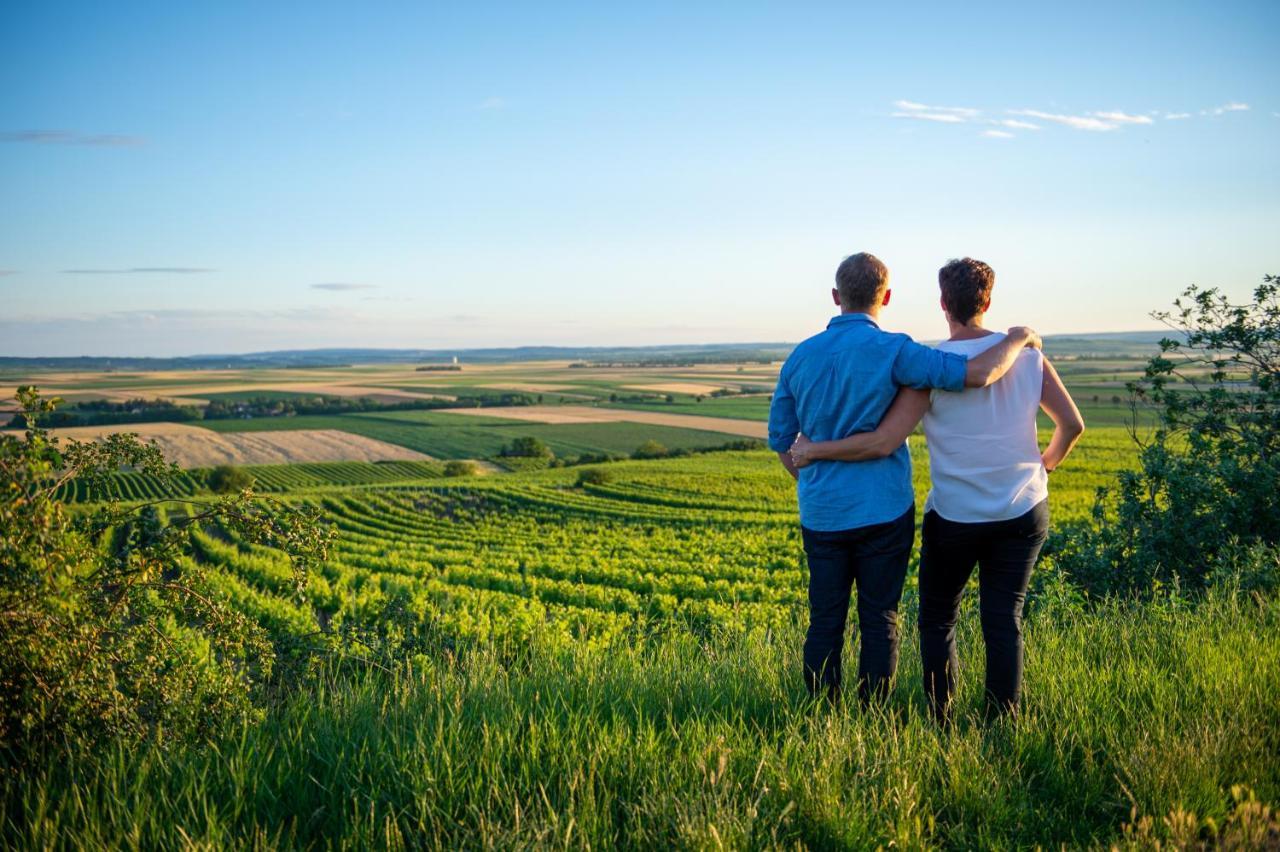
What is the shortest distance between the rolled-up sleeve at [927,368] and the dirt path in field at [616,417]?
70973mm

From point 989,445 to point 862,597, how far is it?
849 mm

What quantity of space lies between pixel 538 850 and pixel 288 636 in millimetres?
3419

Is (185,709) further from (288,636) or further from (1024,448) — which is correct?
(1024,448)

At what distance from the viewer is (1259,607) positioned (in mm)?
4441

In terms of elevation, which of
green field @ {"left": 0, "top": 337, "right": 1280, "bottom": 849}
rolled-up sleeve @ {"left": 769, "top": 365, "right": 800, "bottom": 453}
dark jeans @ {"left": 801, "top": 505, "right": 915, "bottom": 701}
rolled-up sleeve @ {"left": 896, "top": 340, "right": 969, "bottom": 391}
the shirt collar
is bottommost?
green field @ {"left": 0, "top": 337, "right": 1280, "bottom": 849}

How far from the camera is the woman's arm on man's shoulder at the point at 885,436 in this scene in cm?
329

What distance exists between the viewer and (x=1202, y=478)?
20.5 feet

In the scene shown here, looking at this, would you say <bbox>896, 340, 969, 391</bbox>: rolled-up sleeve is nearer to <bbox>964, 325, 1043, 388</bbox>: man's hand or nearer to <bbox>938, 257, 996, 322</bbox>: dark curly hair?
<bbox>964, 325, 1043, 388</bbox>: man's hand

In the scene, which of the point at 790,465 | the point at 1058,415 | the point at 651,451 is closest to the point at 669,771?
the point at 790,465

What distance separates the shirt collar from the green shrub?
189 feet

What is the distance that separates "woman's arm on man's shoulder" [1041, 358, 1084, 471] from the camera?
3438 mm

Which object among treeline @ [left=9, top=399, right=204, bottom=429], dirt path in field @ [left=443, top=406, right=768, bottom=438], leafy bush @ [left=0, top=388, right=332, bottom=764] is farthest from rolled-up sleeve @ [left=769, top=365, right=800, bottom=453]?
treeline @ [left=9, top=399, right=204, bottom=429]

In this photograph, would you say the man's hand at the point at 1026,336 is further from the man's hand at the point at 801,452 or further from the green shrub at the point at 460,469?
the green shrub at the point at 460,469

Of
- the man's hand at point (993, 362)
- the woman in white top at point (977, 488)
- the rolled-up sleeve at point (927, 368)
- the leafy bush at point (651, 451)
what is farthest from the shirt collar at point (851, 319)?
the leafy bush at point (651, 451)
